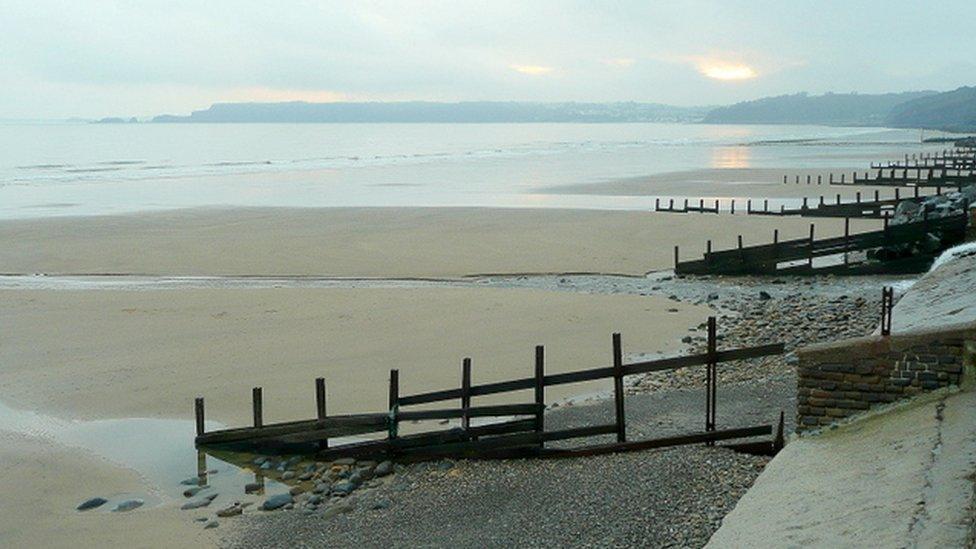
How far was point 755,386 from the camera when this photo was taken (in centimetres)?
1578

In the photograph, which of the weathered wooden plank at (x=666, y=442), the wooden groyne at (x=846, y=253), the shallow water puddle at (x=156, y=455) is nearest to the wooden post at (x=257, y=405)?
the shallow water puddle at (x=156, y=455)

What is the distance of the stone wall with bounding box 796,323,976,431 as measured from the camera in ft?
29.6

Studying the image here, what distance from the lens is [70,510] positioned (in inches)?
492

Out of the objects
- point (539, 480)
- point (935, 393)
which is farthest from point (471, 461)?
point (935, 393)

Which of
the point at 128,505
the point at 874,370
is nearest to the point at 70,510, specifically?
the point at 128,505

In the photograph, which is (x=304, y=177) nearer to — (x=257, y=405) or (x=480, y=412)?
(x=257, y=405)

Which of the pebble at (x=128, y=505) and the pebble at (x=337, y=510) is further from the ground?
the pebble at (x=337, y=510)

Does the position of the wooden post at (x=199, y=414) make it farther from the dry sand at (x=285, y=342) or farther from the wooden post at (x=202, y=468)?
the dry sand at (x=285, y=342)

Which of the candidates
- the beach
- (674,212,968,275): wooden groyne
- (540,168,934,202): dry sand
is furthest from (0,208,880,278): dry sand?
(540,168,934,202): dry sand

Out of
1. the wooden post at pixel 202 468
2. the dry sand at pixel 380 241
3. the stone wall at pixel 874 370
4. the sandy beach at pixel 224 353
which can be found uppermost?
the stone wall at pixel 874 370

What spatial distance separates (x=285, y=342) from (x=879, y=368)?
1481cm

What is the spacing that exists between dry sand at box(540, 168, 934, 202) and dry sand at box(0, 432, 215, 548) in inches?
1687

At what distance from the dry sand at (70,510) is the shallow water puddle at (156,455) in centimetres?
26

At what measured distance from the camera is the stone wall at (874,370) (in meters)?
9.02
